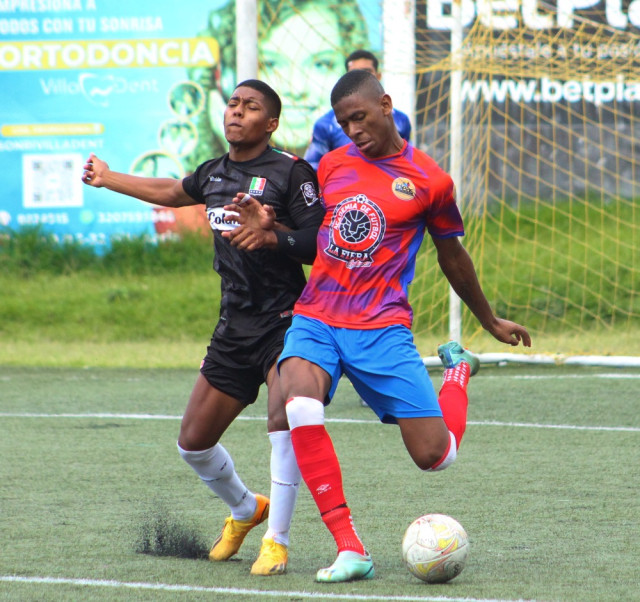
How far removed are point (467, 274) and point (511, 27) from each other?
6534 mm

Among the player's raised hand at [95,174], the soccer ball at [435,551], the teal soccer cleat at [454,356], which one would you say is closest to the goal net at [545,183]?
the teal soccer cleat at [454,356]

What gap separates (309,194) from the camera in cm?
439

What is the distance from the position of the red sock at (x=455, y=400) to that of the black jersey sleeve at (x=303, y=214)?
2.41ft

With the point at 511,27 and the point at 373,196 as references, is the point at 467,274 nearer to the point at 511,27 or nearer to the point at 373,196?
the point at 373,196

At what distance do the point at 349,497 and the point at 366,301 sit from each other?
154cm

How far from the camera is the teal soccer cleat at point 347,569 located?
150 inches

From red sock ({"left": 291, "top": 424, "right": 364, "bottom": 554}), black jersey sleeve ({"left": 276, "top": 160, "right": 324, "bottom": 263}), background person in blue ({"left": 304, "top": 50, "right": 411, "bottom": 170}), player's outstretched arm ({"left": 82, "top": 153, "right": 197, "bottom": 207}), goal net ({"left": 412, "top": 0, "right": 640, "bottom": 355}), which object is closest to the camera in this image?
red sock ({"left": 291, "top": 424, "right": 364, "bottom": 554})

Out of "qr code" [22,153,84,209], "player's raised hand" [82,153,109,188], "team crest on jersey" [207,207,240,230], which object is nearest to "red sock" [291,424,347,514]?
"team crest on jersey" [207,207,240,230]

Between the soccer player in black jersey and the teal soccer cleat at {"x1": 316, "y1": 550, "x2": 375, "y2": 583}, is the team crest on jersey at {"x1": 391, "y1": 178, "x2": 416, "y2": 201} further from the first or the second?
the teal soccer cleat at {"x1": 316, "y1": 550, "x2": 375, "y2": 583}

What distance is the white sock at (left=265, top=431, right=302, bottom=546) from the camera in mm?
4109

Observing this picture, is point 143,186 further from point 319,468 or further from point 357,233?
point 319,468

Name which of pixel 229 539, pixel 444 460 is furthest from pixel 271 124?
pixel 229 539

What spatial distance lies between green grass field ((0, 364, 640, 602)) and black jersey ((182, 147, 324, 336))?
0.87 metres

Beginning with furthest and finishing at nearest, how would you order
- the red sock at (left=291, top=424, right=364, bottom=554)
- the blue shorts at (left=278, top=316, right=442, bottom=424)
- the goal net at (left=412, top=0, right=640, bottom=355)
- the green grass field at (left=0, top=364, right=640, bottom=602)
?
1. the goal net at (left=412, top=0, right=640, bottom=355)
2. the blue shorts at (left=278, top=316, right=442, bottom=424)
3. the red sock at (left=291, top=424, right=364, bottom=554)
4. the green grass field at (left=0, top=364, right=640, bottom=602)
